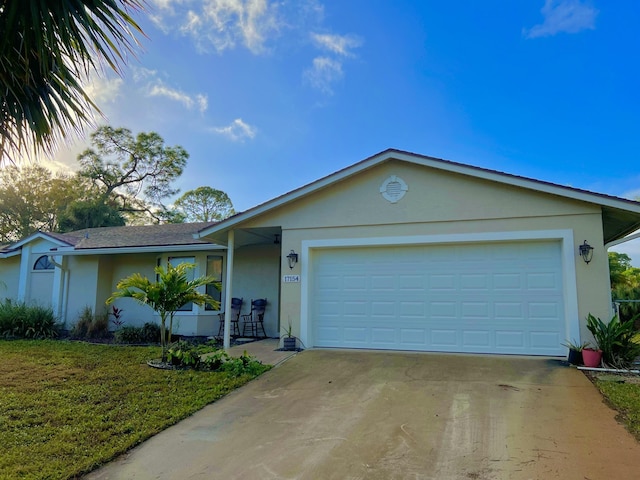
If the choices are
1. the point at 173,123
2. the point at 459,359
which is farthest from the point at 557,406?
the point at 173,123

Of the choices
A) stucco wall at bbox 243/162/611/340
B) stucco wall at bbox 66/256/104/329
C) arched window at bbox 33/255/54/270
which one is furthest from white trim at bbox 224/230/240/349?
arched window at bbox 33/255/54/270

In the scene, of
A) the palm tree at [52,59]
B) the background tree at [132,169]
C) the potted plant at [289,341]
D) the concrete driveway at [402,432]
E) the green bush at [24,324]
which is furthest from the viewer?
the background tree at [132,169]

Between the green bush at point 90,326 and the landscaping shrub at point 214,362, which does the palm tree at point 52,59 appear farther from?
the green bush at point 90,326

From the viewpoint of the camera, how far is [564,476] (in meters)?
3.46

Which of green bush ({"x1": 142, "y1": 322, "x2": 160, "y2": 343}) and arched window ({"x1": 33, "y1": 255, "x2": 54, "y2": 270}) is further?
arched window ({"x1": 33, "y1": 255, "x2": 54, "y2": 270})

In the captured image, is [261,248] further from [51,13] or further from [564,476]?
[564,476]

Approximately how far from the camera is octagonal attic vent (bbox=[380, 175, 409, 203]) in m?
8.84

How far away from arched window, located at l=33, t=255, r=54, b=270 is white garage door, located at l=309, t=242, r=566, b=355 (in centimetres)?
1078

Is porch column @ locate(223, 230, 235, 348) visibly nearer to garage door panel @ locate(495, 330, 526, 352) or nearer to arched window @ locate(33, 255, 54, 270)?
garage door panel @ locate(495, 330, 526, 352)

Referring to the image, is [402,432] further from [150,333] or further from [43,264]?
[43,264]

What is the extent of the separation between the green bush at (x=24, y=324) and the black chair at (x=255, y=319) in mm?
5774

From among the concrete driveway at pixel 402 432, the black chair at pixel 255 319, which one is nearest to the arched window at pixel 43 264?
the black chair at pixel 255 319

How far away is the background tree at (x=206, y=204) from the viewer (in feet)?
117

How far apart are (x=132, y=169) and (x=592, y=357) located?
107 ft
